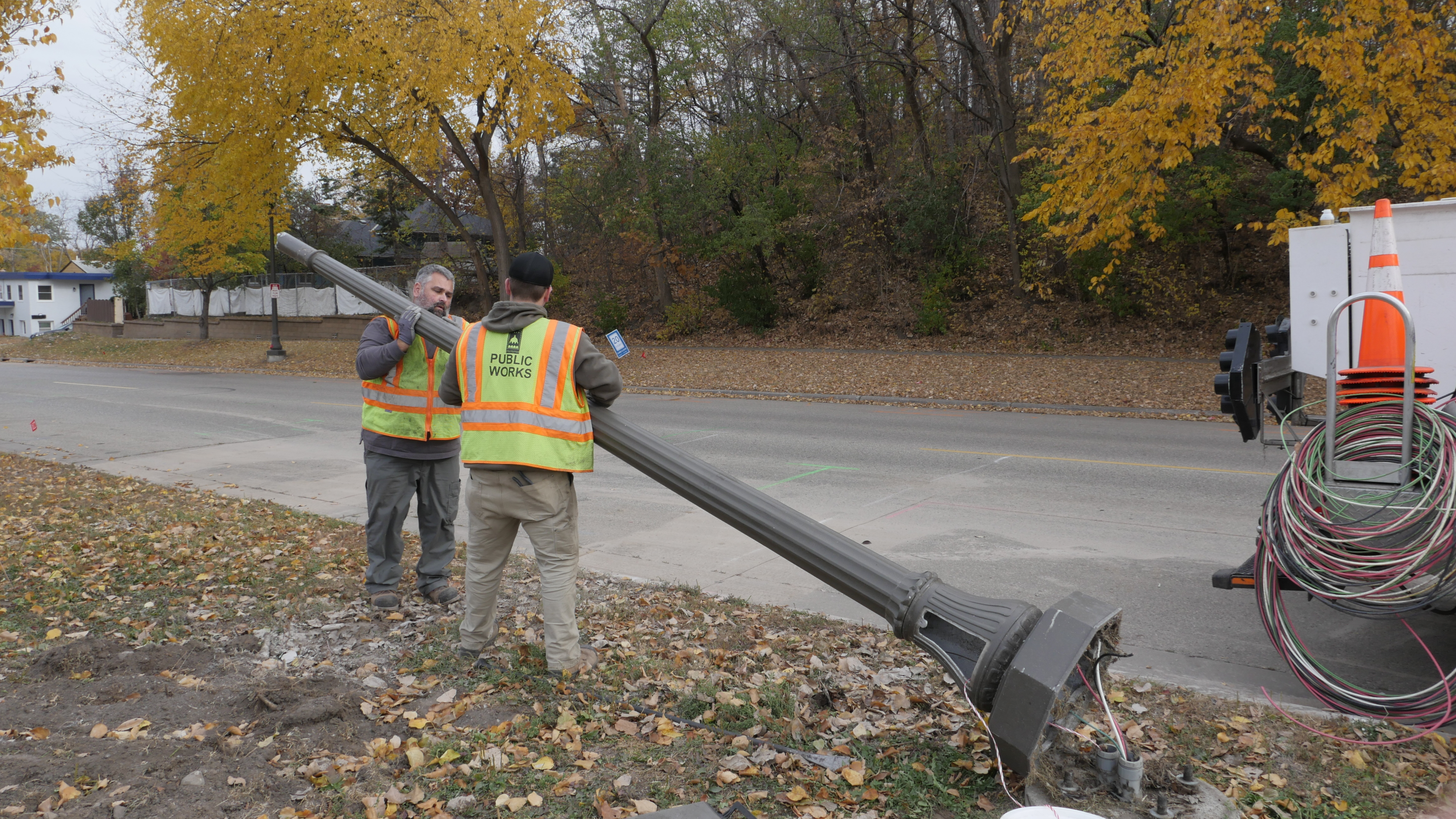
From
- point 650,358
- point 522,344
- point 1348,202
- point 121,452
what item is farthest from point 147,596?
point 650,358

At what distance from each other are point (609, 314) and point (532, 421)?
83.6ft

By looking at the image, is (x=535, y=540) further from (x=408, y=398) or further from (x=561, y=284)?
(x=561, y=284)

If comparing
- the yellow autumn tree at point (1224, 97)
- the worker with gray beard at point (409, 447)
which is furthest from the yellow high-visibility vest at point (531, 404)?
the yellow autumn tree at point (1224, 97)

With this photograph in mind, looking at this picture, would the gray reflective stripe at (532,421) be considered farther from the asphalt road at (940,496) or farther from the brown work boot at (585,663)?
the asphalt road at (940,496)

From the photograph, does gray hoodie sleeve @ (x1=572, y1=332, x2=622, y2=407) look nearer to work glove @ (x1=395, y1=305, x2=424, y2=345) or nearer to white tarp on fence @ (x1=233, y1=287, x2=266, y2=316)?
work glove @ (x1=395, y1=305, x2=424, y2=345)

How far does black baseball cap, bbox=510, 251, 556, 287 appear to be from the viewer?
4387 mm

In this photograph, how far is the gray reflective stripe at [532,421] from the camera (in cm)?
425

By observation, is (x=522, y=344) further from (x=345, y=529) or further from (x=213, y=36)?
(x=213, y=36)

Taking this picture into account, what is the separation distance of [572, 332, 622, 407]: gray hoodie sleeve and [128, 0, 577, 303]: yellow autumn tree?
18438 millimetres

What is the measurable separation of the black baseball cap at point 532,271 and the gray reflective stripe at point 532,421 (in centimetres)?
61

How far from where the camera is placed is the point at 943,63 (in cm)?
2428

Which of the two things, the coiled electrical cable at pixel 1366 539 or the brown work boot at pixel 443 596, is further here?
the brown work boot at pixel 443 596

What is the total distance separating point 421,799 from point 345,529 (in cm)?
495

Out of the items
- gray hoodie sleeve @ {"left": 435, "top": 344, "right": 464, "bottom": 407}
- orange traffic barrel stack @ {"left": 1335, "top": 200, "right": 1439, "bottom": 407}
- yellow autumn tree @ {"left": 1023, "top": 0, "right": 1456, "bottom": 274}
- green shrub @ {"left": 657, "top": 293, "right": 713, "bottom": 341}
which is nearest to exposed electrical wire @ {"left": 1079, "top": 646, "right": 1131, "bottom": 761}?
orange traffic barrel stack @ {"left": 1335, "top": 200, "right": 1439, "bottom": 407}
